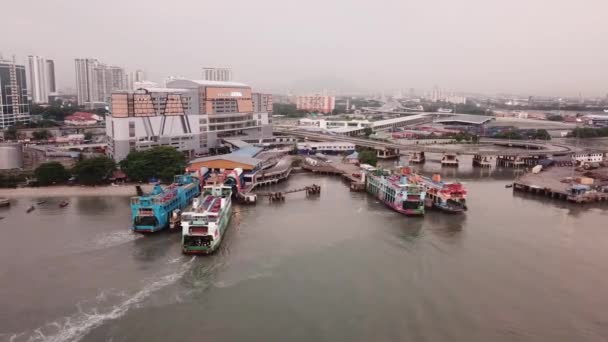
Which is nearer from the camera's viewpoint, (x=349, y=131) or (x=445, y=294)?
(x=445, y=294)

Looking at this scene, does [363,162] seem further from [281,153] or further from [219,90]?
[219,90]

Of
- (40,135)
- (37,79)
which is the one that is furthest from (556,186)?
(37,79)

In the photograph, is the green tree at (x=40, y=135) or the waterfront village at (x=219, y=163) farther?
the green tree at (x=40, y=135)

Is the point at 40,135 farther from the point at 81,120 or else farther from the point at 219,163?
the point at 219,163

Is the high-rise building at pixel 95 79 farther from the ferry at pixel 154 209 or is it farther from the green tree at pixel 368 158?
the ferry at pixel 154 209

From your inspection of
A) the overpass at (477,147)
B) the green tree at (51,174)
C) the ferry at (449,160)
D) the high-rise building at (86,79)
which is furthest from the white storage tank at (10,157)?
the high-rise building at (86,79)

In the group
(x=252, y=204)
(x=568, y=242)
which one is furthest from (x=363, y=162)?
(x=568, y=242)

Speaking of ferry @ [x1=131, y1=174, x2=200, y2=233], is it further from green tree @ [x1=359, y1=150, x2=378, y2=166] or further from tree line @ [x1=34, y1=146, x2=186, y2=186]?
green tree @ [x1=359, y1=150, x2=378, y2=166]
